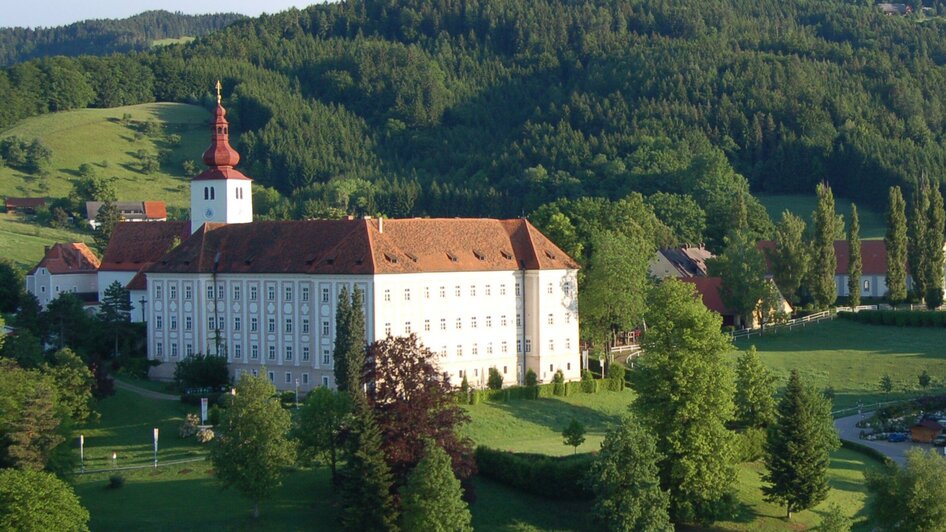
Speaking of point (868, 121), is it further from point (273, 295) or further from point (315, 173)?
point (273, 295)

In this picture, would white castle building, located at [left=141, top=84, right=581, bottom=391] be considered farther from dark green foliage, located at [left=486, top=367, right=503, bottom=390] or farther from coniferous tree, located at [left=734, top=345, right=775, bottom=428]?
coniferous tree, located at [left=734, top=345, right=775, bottom=428]

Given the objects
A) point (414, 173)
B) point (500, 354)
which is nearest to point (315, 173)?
point (414, 173)

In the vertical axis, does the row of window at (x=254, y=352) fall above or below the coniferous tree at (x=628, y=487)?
above

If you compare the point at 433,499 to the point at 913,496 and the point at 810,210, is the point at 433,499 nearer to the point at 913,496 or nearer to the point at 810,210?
the point at 913,496

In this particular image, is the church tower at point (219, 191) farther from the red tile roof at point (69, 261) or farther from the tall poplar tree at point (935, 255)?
the tall poplar tree at point (935, 255)

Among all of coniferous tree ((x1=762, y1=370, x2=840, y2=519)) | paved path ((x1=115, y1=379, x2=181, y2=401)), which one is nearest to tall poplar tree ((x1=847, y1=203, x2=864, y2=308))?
coniferous tree ((x1=762, y1=370, x2=840, y2=519))

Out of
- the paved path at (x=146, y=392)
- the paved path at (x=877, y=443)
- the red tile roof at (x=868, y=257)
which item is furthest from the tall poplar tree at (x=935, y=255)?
the paved path at (x=146, y=392)

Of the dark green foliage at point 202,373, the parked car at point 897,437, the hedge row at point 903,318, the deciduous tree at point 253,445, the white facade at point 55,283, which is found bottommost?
the parked car at point 897,437
